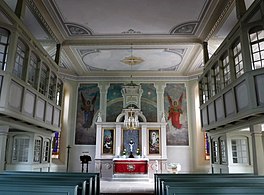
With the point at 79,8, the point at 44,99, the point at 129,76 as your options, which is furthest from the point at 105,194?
the point at 129,76

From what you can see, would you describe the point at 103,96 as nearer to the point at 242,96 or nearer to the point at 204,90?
the point at 204,90

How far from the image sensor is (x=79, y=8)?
815cm

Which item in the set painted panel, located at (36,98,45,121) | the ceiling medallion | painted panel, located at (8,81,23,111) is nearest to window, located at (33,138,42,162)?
painted panel, located at (36,98,45,121)

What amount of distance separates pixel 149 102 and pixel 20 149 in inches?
311

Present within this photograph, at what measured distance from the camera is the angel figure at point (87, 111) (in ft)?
46.6

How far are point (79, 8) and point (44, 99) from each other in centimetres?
352

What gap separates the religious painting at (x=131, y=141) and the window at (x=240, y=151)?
5823 mm

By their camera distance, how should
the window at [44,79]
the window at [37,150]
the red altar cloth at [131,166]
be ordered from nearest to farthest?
the window at [44,79]
the window at [37,150]
the red altar cloth at [131,166]

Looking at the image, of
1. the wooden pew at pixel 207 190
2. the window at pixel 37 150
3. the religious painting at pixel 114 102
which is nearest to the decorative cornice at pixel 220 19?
the wooden pew at pixel 207 190

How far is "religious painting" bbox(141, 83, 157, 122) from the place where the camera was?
14.3 m

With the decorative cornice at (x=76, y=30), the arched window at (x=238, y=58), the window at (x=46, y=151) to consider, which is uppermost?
the decorative cornice at (x=76, y=30)

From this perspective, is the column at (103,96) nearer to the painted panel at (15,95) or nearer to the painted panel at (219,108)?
the painted panel at (219,108)

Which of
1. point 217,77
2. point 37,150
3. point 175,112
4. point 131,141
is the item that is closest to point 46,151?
point 37,150

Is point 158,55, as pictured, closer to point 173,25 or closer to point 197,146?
point 173,25
